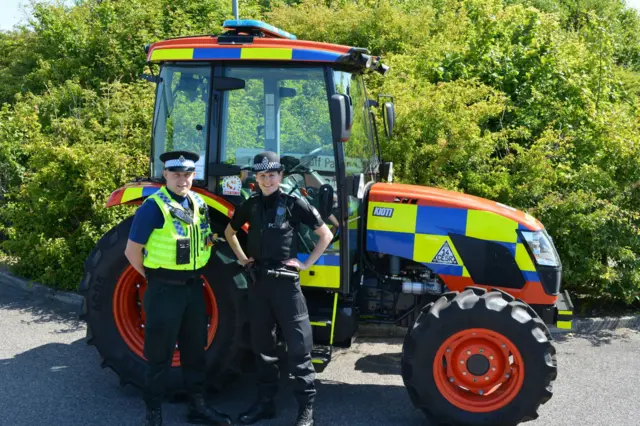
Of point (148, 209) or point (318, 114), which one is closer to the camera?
point (148, 209)

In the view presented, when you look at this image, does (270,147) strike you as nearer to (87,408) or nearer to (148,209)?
(148,209)

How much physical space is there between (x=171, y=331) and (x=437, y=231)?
2031 mm

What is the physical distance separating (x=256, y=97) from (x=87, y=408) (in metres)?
2.58

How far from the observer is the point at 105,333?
4.85 meters

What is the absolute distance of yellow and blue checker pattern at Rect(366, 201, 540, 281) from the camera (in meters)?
4.74

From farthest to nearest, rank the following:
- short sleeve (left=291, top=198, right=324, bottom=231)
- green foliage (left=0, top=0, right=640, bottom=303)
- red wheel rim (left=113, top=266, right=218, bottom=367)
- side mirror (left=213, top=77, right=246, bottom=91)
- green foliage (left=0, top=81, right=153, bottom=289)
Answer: green foliage (left=0, top=81, right=153, bottom=289) → green foliage (left=0, top=0, right=640, bottom=303) → red wheel rim (left=113, top=266, right=218, bottom=367) → side mirror (left=213, top=77, right=246, bottom=91) → short sleeve (left=291, top=198, right=324, bottom=231)

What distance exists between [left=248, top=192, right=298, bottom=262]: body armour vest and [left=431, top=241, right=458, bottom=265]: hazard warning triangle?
1.16 metres

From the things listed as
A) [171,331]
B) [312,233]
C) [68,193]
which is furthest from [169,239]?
[68,193]

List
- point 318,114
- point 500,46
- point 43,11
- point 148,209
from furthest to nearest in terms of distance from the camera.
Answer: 1. point 43,11
2. point 500,46
3. point 318,114
4. point 148,209

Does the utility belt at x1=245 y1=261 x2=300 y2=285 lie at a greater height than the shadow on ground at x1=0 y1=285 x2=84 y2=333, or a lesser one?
greater

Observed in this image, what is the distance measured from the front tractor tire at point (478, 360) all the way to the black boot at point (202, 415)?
130 cm

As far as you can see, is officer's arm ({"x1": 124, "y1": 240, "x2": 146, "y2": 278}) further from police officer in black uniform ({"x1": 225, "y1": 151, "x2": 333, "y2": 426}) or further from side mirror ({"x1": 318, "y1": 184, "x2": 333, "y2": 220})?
side mirror ({"x1": 318, "y1": 184, "x2": 333, "y2": 220})

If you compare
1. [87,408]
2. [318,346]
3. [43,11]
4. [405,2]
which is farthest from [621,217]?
[43,11]

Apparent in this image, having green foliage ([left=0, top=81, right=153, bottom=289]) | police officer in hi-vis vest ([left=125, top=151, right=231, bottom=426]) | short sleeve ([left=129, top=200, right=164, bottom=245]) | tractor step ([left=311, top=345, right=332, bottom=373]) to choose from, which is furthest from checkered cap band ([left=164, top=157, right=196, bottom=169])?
green foliage ([left=0, top=81, right=153, bottom=289])
